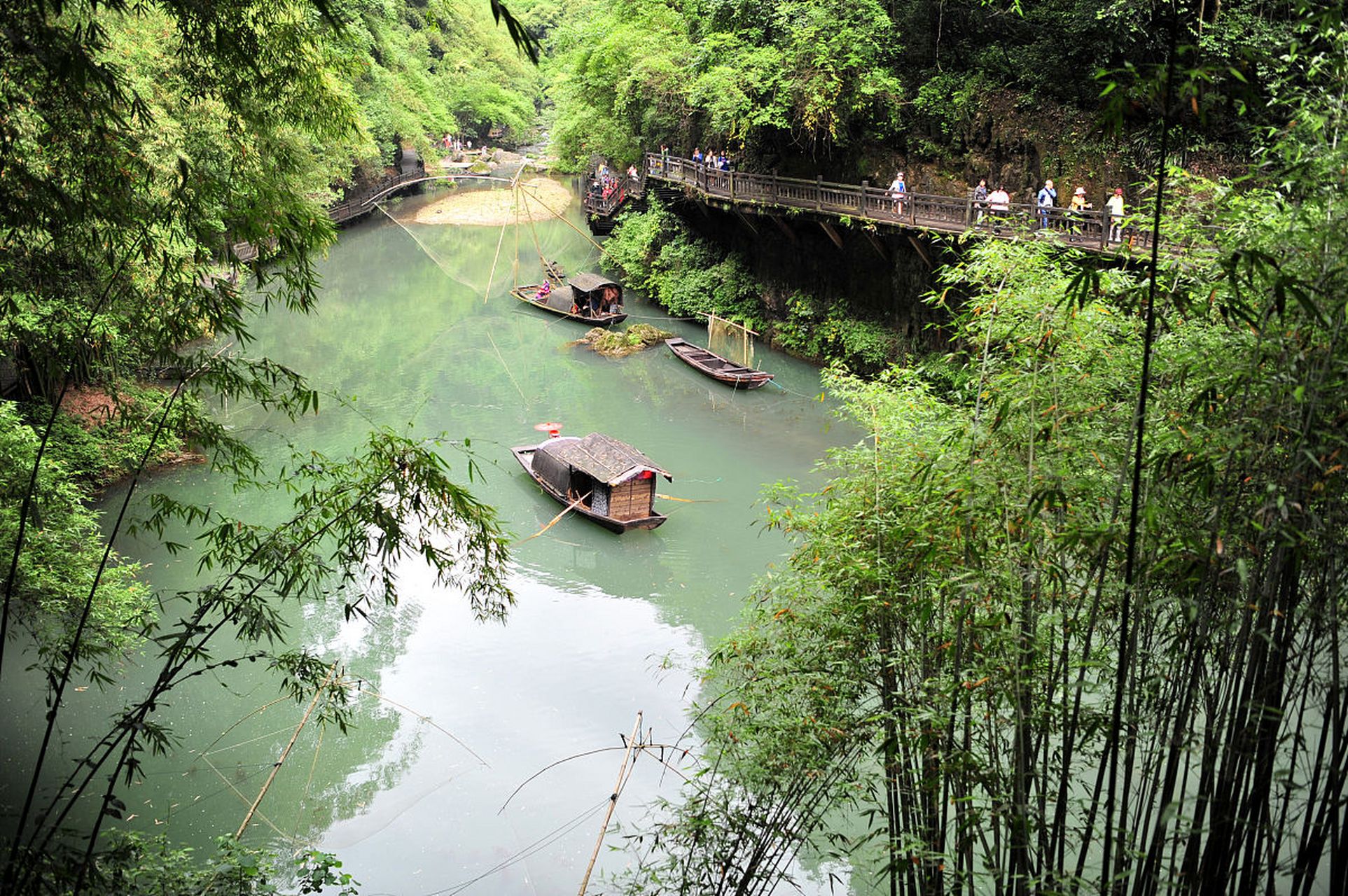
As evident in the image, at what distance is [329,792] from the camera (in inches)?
297

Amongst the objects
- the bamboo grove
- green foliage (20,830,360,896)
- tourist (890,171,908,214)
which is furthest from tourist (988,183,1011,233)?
green foliage (20,830,360,896)

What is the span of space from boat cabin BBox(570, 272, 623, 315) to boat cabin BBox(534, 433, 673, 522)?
26.2 ft

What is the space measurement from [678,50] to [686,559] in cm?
1234

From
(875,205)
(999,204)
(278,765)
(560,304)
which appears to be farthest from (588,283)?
(278,765)

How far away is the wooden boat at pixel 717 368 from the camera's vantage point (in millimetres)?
15891

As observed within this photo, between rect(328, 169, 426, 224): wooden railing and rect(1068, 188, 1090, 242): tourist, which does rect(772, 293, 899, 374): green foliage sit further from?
rect(328, 169, 426, 224): wooden railing

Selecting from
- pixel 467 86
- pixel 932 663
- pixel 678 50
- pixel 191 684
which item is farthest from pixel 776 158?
pixel 467 86

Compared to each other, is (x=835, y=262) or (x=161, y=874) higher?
(x=835, y=262)

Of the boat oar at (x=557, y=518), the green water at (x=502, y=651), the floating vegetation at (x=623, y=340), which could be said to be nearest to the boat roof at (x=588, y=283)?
the floating vegetation at (x=623, y=340)

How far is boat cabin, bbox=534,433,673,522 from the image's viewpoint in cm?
1139

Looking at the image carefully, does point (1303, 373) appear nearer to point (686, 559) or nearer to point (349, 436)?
point (686, 559)

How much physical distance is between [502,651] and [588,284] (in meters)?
11.5

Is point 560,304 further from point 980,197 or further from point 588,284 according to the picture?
point 980,197

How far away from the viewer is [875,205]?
49.0 ft
